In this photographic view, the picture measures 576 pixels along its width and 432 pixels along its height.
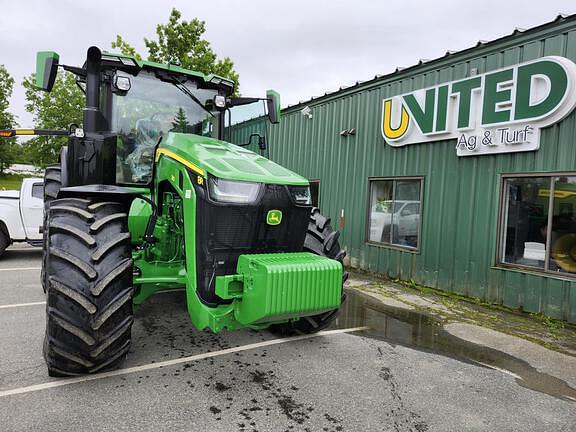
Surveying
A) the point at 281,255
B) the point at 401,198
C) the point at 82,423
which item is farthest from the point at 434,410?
the point at 401,198

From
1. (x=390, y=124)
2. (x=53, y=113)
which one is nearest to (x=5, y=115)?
(x=53, y=113)

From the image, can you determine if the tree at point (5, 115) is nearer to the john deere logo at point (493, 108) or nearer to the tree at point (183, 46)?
the tree at point (183, 46)

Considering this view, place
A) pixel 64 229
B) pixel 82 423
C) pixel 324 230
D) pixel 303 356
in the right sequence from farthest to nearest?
pixel 324 230 → pixel 303 356 → pixel 64 229 → pixel 82 423

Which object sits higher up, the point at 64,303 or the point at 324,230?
the point at 324,230

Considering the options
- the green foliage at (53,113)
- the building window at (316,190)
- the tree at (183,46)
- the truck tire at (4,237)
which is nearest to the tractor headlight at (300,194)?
the building window at (316,190)

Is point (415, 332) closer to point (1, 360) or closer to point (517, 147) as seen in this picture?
point (517, 147)

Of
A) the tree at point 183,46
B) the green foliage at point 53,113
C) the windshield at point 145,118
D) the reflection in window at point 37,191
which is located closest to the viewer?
the windshield at point 145,118

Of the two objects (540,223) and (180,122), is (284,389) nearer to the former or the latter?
(180,122)

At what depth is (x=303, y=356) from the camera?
3.90 metres

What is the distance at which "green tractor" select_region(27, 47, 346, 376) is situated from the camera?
9.75 feet

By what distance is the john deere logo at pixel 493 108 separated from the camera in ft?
17.8

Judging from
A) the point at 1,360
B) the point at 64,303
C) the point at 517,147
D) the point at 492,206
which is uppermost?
the point at 517,147

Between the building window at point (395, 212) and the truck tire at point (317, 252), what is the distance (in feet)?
11.9

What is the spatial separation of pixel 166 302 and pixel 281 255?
9.72 ft
